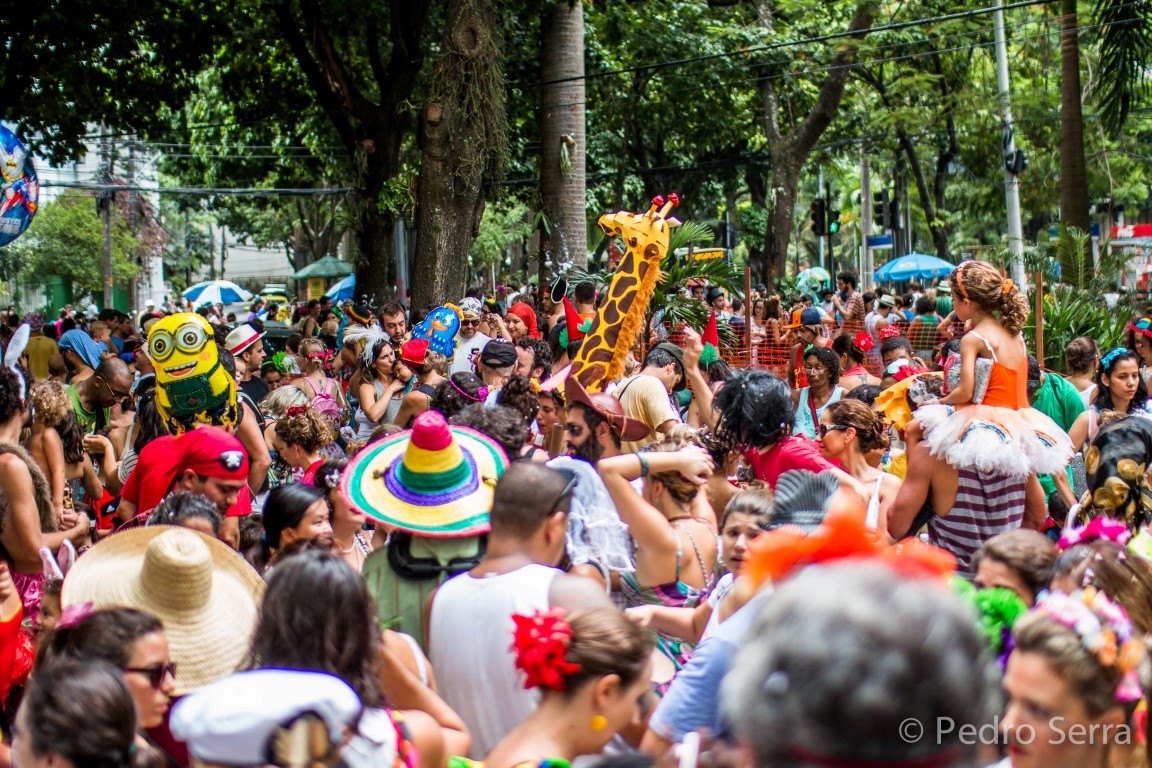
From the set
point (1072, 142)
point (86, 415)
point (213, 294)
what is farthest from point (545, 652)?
point (213, 294)

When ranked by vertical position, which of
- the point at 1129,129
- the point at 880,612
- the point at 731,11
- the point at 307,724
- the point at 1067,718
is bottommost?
the point at 1067,718

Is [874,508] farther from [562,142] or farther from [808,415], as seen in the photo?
[562,142]

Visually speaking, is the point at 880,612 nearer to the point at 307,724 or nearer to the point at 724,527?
the point at 307,724

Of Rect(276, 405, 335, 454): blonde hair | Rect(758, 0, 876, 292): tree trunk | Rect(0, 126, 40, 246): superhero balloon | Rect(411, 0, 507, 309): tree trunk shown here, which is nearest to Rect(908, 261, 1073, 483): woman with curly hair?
Rect(276, 405, 335, 454): blonde hair

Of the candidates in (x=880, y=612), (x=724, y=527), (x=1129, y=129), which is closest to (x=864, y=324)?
(x=724, y=527)

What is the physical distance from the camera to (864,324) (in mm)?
18172

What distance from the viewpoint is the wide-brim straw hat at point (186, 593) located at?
3914 mm

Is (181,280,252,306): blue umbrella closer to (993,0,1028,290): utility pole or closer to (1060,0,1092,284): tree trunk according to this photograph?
(993,0,1028,290): utility pole

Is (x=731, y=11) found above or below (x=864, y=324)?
above

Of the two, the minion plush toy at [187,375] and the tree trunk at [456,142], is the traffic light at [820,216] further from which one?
the minion plush toy at [187,375]

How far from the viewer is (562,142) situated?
17.1 metres

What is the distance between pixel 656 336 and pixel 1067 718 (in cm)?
923

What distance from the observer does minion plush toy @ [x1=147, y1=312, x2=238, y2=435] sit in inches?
265

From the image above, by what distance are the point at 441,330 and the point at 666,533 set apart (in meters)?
6.34
